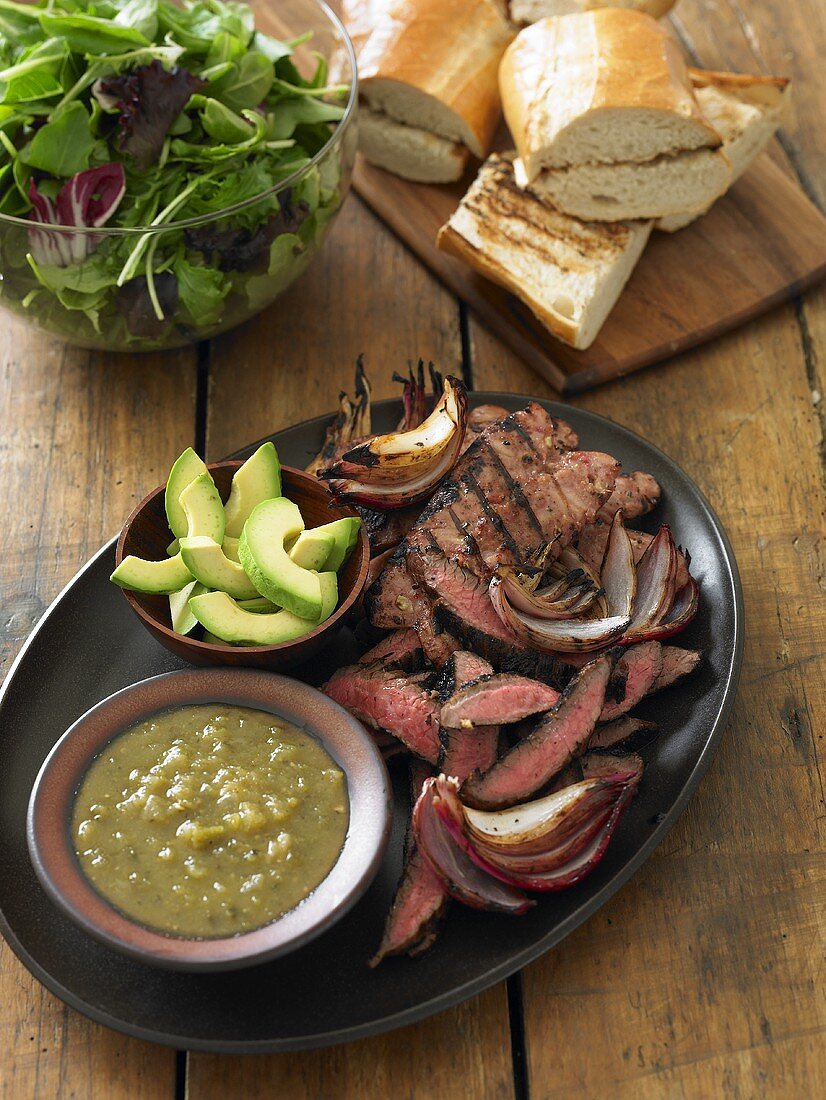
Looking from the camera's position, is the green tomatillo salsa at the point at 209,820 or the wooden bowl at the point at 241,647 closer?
the green tomatillo salsa at the point at 209,820

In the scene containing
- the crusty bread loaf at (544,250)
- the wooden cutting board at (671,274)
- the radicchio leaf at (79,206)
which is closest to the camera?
the radicchio leaf at (79,206)

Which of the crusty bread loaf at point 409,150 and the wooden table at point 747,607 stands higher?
the crusty bread loaf at point 409,150

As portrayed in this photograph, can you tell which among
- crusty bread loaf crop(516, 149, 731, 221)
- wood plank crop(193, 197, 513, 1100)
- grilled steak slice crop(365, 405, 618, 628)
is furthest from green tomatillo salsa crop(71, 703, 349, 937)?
crusty bread loaf crop(516, 149, 731, 221)

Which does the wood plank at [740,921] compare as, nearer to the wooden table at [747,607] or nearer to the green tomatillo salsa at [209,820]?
the wooden table at [747,607]

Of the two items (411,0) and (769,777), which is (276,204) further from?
(769,777)

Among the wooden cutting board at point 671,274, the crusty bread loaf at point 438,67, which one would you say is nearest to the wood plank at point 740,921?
the wooden cutting board at point 671,274

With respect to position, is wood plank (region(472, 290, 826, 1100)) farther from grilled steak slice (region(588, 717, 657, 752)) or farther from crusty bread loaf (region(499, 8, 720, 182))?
crusty bread loaf (region(499, 8, 720, 182))

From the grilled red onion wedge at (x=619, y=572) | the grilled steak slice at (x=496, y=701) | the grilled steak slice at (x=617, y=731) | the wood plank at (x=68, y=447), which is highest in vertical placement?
the grilled red onion wedge at (x=619, y=572)

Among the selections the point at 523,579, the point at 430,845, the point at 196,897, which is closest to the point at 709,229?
the point at 523,579
